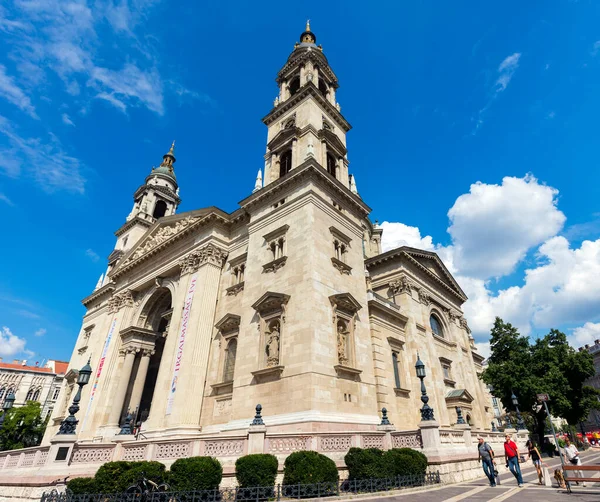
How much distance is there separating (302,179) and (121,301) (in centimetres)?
2184

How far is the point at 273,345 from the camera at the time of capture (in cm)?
1864

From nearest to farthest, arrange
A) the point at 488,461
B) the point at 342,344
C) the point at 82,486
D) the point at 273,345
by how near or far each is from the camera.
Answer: the point at 82,486
the point at 488,461
the point at 273,345
the point at 342,344

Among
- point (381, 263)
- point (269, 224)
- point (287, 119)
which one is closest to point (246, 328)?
point (269, 224)

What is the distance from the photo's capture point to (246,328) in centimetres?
2059

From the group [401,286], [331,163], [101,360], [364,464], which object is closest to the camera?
[364,464]

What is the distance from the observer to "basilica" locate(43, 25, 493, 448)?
58.6 ft

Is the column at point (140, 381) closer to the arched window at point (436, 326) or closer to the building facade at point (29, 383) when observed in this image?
the arched window at point (436, 326)

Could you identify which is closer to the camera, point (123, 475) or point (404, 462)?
point (123, 475)

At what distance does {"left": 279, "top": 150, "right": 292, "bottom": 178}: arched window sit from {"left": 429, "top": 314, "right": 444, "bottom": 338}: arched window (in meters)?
18.9

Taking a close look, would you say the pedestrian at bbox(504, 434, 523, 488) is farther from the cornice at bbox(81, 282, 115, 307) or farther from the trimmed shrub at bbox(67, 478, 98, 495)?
the cornice at bbox(81, 282, 115, 307)

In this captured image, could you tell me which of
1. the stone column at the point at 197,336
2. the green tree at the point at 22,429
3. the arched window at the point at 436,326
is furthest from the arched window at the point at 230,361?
the green tree at the point at 22,429

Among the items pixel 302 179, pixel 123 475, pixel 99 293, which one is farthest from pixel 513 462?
pixel 99 293

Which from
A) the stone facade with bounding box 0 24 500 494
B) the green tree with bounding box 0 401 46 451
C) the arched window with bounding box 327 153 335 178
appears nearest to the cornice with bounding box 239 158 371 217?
the stone facade with bounding box 0 24 500 494

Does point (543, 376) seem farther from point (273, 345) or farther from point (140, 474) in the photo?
point (140, 474)
